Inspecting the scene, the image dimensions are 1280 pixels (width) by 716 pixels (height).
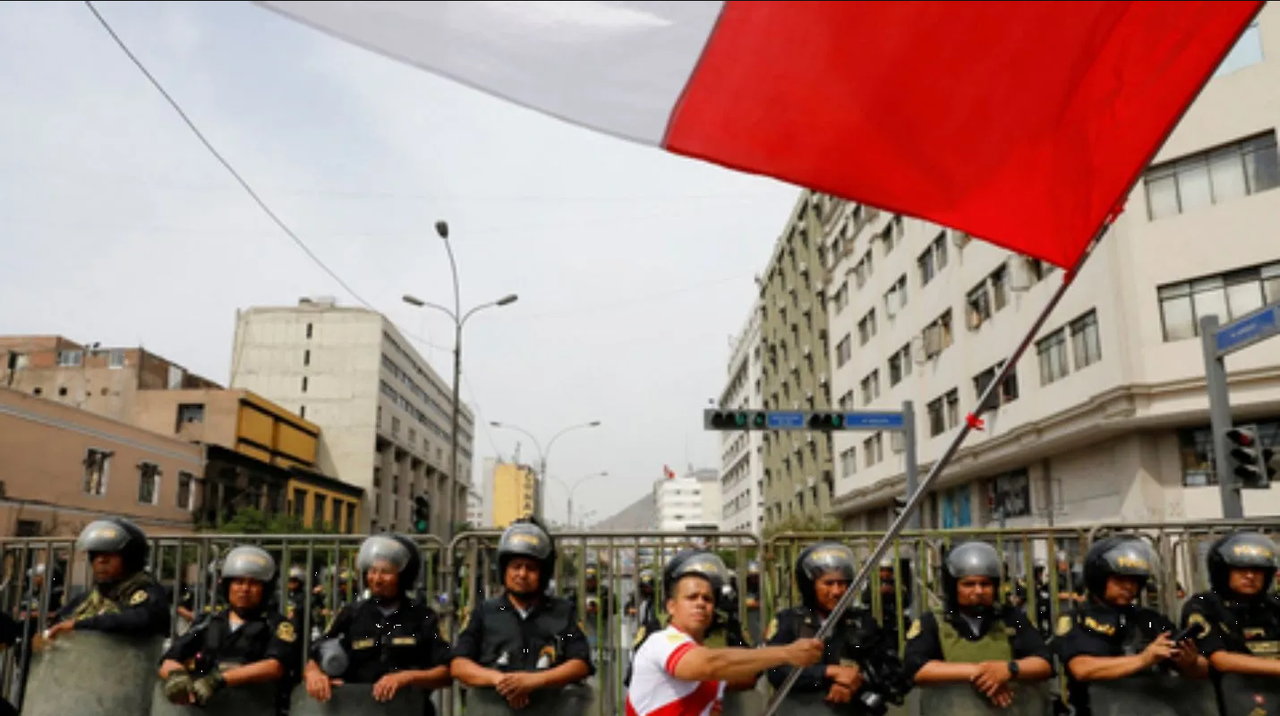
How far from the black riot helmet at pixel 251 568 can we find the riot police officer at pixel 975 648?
357 cm

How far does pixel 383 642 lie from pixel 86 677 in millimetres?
1918

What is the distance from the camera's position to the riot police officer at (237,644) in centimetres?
503

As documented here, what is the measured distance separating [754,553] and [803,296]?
45.8 m

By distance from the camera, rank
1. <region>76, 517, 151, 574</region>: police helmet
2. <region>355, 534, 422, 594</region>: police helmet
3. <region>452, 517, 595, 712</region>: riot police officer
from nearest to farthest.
Answer: <region>452, 517, 595, 712</region>: riot police officer
<region>355, 534, 422, 594</region>: police helmet
<region>76, 517, 151, 574</region>: police helmet

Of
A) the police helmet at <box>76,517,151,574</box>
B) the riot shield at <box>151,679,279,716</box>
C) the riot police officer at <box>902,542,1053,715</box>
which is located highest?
the police helmet at <box>76,517,151,574</box>

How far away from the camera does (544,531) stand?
5.46m

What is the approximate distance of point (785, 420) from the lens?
18859mm

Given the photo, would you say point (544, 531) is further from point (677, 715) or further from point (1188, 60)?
point (1188, 60)

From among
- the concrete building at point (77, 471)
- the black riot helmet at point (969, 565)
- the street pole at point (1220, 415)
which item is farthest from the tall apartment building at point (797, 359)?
the black riot helmet at point (969, 565)

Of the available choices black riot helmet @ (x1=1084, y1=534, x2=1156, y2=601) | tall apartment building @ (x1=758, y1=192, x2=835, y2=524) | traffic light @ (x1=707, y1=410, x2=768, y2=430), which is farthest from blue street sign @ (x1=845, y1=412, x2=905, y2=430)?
tall apartment building @ (x1=758, y1=192, x2=835, y2=524)

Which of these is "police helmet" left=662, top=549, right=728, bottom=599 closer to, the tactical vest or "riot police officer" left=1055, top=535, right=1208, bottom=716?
the tactical vest

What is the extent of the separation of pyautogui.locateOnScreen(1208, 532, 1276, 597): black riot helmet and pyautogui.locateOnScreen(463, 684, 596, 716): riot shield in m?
3.48

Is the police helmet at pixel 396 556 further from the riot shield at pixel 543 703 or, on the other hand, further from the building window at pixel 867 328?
the building window at pixel 867 328

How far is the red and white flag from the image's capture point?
2.49 meters
